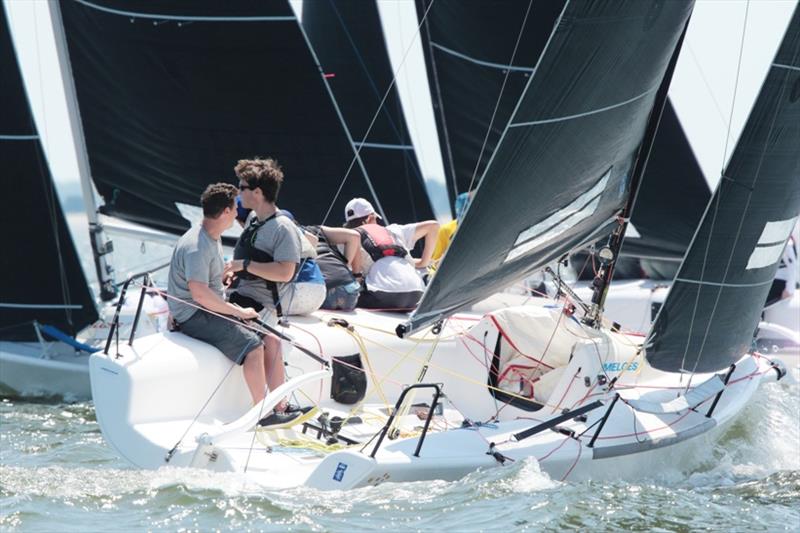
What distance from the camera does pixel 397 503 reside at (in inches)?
229

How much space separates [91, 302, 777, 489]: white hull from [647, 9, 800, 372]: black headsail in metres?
0.24

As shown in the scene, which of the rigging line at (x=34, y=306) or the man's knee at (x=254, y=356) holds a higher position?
the man's knee at (x=254, y=356)

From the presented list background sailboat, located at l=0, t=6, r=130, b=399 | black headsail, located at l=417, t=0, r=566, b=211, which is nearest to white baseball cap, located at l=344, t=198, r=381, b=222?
background sailboat, located at l=0, t=6, r=130, b=399

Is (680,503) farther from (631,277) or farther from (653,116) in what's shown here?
(631,277)

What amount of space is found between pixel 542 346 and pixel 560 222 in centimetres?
100

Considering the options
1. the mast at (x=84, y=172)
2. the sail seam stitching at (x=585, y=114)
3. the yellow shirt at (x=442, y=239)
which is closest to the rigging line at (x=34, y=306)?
the mast at (x=84, y=172)

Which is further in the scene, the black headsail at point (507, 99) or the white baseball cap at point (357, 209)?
the black headsail at point (507, 99)

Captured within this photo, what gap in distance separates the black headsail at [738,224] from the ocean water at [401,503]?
759 millimetres

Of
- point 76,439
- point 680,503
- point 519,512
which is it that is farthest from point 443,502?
point 76,439

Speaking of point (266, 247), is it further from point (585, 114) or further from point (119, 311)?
point (585, 114)

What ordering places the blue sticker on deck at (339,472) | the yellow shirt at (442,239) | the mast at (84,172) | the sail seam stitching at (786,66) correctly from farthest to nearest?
1. the mast at (84,172)
2. the yellow shirt at (442,239)
3. the sail seam stitching at (786,66)
4. the blue sticker on deck at (339,472)

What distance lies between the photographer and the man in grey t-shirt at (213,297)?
644cm

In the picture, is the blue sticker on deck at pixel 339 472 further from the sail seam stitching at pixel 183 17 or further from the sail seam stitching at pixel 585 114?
the sail seam stitching at pixel 183 17

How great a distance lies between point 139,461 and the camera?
6.30 meters
